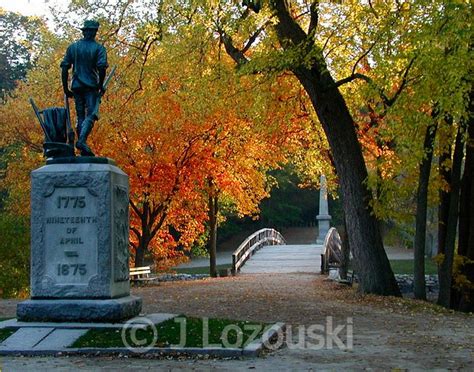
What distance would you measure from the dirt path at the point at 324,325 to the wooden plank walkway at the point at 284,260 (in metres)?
9.42

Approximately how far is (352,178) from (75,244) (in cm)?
822

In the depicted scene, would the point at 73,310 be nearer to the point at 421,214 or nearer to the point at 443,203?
the point at 421,214

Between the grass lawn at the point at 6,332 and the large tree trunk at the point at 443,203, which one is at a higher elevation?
the large tree trunk at the point at 443,203

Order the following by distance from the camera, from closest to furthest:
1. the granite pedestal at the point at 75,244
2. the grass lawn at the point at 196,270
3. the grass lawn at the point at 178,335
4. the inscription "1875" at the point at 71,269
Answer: the grass lawn at the point at 178,335
the granite pedestal at the point at 75,244
the inscription "1875" at the point at 71,269
the grass lawn at the point at 196,270

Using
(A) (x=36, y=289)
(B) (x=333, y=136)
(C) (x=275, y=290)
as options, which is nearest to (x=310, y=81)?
(B) (x=333, y=136)

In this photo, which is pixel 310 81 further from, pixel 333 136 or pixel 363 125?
pixel 363 125

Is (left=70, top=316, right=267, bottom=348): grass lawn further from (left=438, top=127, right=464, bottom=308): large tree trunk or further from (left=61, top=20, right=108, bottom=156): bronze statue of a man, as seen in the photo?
(left=438, top=127, right=464, bottom=308): large tree trunk

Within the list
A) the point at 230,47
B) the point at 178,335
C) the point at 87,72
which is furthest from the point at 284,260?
the point at 178,335

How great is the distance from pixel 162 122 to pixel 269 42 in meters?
6.33

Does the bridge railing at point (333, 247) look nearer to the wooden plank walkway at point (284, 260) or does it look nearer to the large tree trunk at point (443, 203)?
the wooden plank walkway at point (284, 260)

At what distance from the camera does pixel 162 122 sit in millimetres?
22594

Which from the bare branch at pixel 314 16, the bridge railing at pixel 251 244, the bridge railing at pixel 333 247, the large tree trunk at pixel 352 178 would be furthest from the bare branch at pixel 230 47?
the bridge railing at pixel 333 247

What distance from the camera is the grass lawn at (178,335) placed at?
31.0ft

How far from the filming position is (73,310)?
10578 mm
